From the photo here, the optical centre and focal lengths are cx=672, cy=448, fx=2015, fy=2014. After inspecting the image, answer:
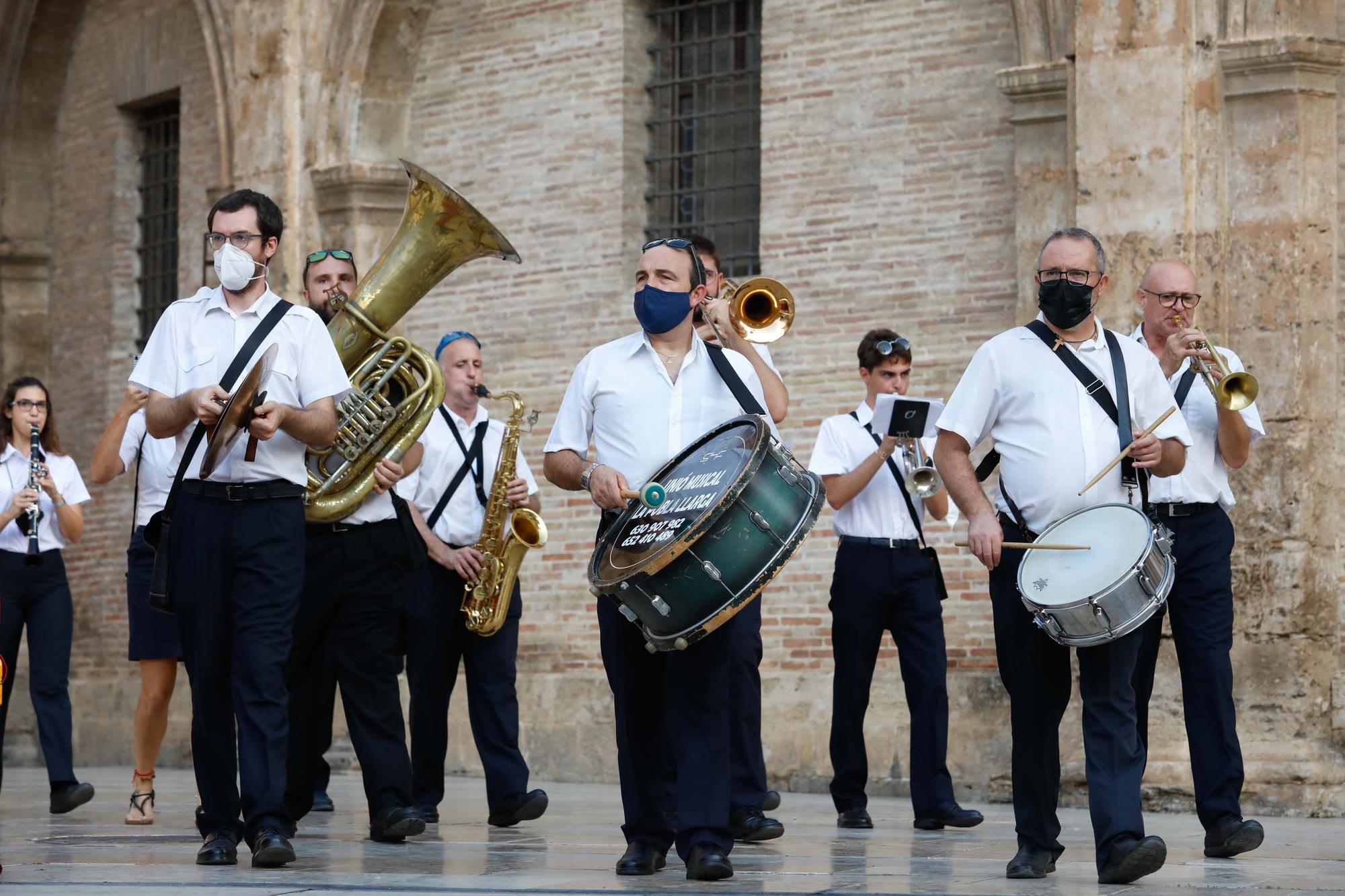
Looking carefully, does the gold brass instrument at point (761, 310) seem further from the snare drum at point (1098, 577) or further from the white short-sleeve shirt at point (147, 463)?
the white short-sleeve shirt at point (147, 463)

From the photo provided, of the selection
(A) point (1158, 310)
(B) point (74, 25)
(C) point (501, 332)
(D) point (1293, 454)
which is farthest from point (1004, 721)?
(B) point (74, 25)

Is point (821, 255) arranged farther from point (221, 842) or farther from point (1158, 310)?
point (221, 842)

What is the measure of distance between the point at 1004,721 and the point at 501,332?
4.69m

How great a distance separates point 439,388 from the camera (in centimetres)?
781

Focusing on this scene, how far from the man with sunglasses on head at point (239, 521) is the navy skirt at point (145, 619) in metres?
2.32

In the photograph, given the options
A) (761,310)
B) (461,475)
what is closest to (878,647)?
(761,310)

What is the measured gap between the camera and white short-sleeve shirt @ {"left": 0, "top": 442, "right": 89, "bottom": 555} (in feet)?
32.5

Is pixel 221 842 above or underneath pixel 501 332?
underneath

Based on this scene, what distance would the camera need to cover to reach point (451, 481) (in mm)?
8922

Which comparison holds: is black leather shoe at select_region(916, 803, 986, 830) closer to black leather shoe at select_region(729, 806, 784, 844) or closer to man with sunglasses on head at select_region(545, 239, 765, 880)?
black leather shoe at select_region(729, 806, 784, 844)

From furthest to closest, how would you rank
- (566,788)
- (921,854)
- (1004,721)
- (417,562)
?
1. (566,788)
2. (1004,721)
3. (417,562)
4. (921,854)

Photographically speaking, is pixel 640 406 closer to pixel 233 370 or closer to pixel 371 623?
pixel 233 370

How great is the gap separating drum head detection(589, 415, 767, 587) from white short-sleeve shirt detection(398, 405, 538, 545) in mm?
2910

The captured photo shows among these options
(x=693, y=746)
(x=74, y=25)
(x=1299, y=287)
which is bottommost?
(x=693, y=746)
